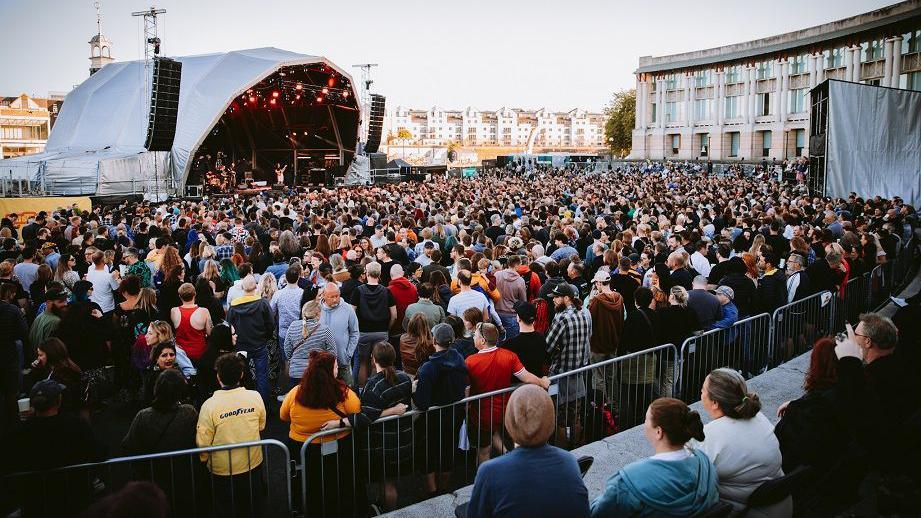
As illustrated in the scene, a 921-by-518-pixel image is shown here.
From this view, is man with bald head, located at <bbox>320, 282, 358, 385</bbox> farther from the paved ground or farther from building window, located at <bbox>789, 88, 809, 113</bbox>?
building window, located at <bbox>789, 88, 809, 113</bbox>

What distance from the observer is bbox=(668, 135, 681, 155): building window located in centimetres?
7775

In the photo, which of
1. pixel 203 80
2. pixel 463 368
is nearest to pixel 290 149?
pixel 203 80

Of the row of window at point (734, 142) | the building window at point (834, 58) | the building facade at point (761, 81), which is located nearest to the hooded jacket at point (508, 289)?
the building facade at point (761, 81)

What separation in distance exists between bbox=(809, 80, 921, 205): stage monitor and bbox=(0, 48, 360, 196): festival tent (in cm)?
2524

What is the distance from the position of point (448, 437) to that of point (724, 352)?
383 centimetres

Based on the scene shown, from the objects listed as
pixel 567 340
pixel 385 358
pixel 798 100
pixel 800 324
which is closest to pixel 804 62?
pixel 798 100

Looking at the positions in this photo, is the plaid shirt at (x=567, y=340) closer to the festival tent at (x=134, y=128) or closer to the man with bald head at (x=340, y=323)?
the man with bald head at (x=340, y=323)

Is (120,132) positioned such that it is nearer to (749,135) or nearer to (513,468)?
(513,468)

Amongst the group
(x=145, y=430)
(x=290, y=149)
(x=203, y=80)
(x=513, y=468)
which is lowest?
(x=145, y=430)

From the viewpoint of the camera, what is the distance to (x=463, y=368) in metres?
5.27

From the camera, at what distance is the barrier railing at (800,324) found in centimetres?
824

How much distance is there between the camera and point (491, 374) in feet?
18.2

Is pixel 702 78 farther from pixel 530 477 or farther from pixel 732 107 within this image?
pixel 530 477

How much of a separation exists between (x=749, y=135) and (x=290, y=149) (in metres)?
50.3
